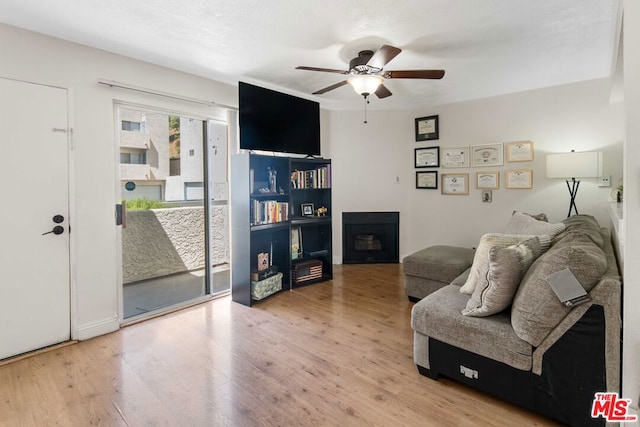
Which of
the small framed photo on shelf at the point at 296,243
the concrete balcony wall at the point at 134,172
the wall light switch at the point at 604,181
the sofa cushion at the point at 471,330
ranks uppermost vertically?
the concrete balcony wall at the point at 134,172

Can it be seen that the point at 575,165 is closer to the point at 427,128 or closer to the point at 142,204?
the point at 427,128

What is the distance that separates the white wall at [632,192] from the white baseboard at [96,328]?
143 inches

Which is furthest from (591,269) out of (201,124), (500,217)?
(201,124)

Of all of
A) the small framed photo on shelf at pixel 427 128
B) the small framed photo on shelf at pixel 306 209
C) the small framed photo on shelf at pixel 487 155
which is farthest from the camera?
the small framed photo on shelf at pixel 427 128

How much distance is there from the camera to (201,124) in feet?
12.2

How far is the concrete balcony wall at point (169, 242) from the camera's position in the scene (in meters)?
3.68

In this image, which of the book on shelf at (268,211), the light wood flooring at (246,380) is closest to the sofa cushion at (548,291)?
the light wood flooring at (246,380)

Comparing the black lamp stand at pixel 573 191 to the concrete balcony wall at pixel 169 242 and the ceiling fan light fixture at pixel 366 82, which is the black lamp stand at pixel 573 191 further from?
the concrete balcony wall at pixel 169 242

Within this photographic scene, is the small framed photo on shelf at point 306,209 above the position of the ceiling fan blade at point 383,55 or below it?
below

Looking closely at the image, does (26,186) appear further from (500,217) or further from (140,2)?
(500,217)

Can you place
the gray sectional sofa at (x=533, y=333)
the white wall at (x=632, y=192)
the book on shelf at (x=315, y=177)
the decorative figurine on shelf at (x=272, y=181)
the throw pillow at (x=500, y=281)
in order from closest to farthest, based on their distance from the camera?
the white wall at (x=632, y=192) < the gray sectional sofa at (x=533, y=333) < the throw pillow at (x=500, y=281) < the decorative figurine on shelf at (x=272, y=181) < the book on shelf at (x=315, y=177)

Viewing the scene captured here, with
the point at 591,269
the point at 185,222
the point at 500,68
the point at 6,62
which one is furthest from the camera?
the point at 185,222

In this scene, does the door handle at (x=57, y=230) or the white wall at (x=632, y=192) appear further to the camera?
the door handle at (x=57, y=230)

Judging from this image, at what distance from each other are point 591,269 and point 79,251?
3.59 metres
